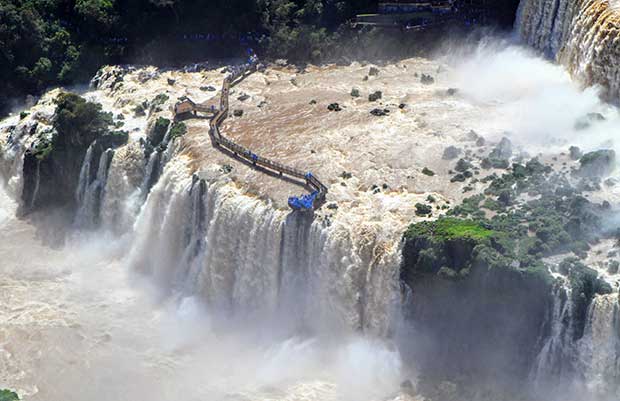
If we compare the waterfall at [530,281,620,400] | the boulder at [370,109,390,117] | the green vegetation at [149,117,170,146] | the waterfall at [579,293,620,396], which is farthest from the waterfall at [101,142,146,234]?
the waterfall at [579,293,620,396]

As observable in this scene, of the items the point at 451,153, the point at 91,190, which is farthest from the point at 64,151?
the point at 451,153

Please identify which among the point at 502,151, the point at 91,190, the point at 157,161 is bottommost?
the point at 91,190

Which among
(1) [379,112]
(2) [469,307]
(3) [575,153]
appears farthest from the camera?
(1) [379,112]

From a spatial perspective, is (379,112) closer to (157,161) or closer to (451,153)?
(451,153)

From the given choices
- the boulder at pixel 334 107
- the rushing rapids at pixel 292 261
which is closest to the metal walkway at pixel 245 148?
the rushing rapids at pixel 292 261

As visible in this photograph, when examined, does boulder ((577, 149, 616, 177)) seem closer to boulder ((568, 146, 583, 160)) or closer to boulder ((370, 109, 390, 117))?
boulder ((568, 146, 583, 160))

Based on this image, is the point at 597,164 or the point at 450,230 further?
the point at 597,164

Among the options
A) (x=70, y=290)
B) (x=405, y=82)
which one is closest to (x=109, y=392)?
(x=70, y=290)

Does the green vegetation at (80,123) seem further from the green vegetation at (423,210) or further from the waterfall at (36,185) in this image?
the green vegetation at (423,210)
